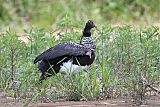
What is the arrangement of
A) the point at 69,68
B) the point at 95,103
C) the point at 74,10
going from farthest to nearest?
the point at 74,10 → the point at 69,68 → the point at 95,103

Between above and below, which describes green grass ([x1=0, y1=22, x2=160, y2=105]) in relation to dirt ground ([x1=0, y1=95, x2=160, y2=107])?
above

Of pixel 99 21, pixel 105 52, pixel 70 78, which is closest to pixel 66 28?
pixel 105 52

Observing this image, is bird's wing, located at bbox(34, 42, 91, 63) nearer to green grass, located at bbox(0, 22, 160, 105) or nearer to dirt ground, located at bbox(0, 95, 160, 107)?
green grass, located at bbox(0, 22, 160, 105)

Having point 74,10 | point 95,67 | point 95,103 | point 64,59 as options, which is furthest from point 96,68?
point 74,10

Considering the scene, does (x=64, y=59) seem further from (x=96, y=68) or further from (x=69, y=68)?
(x=96, y=68)

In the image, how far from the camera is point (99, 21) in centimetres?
1452

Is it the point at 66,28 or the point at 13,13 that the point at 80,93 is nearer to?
the point at 66,28

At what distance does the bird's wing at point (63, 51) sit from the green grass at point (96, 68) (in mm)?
171

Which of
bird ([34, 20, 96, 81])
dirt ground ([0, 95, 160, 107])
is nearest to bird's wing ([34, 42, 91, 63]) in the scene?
bird ([34, 20, 96, 81])

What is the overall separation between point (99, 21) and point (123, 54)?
7967mm

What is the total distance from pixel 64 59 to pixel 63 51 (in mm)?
77

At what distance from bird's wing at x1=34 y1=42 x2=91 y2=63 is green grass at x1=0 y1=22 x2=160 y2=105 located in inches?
6.7

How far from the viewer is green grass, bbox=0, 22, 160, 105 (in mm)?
5746

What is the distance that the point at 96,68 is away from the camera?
6332mm
